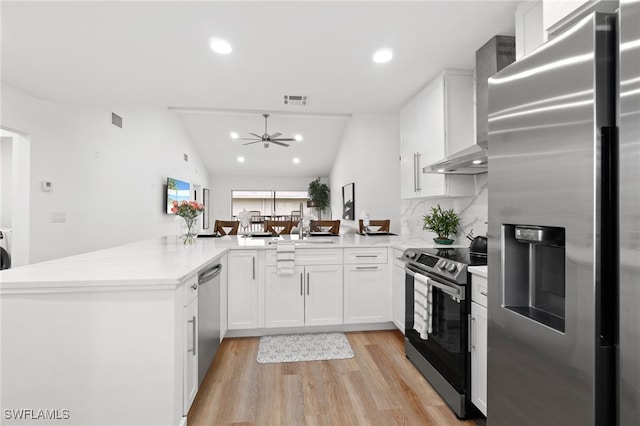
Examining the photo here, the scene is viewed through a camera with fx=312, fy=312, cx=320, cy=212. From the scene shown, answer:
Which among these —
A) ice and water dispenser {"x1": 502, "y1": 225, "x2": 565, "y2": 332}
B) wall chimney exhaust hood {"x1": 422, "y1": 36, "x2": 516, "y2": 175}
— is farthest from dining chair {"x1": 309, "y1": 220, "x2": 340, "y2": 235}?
ice and water dispenser {"x1": 502, "y1": 225, "x2": 565, "y2": 332}

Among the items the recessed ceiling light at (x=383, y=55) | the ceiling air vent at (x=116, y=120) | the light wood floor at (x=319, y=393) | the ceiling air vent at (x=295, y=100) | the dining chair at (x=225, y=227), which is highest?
the ceiling air vent at (x=116, y=120)

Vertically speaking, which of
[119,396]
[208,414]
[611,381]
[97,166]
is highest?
[97,166]

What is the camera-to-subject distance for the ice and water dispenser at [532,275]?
110 cm

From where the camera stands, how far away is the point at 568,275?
3.07 feet

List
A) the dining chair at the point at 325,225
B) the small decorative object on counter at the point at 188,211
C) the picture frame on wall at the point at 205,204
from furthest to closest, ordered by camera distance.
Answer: the picture frame on wall at the point at 205,204 → the dining chair at the point at 325,225 → the small decorative object on counter at the point at 188,211

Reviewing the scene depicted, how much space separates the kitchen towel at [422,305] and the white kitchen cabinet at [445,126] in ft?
3.07

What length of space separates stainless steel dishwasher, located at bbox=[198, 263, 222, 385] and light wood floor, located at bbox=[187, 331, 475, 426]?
20cm

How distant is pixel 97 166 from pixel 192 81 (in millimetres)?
2290

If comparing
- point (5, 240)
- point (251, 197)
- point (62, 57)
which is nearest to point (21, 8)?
point (62, 57)

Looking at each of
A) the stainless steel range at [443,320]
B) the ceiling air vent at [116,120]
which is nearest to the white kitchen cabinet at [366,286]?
the stainless steel range at [443,320]

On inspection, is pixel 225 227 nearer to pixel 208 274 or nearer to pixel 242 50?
pixel 208 274

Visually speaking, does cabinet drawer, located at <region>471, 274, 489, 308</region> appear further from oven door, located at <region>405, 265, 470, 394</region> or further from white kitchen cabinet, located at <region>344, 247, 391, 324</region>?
white kitchen cabinet, located at <region>344, 247, 391, 324</region>

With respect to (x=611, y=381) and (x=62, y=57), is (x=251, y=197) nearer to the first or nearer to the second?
(x=62, y=57)

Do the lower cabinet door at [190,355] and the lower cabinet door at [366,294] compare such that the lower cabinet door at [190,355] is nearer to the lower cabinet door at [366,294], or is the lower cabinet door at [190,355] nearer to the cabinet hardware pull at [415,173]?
the lower cabinet door at [366,294]
